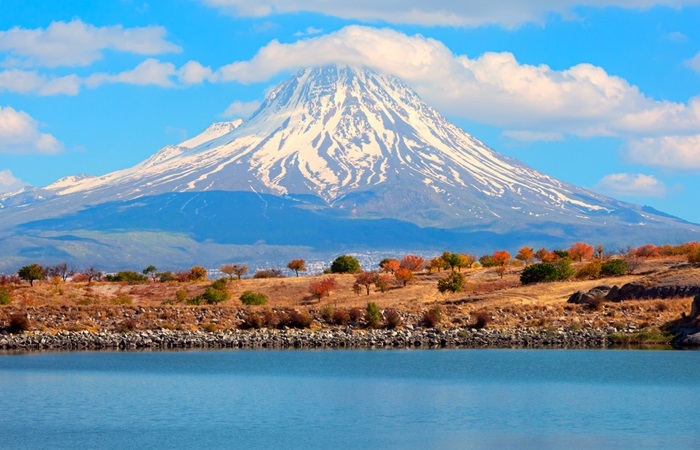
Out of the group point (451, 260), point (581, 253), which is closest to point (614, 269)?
point (451, 260)

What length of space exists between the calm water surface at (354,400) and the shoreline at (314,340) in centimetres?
548

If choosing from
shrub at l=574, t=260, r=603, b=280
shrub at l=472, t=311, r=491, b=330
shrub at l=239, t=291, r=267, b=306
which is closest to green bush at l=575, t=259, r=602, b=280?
shrub at l=574, t=260, r=603, b=280

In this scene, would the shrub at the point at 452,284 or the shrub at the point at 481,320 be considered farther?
the shrub at the point at 452,284

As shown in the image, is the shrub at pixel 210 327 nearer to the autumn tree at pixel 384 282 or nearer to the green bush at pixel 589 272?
the autumn tree at pixel 384 282

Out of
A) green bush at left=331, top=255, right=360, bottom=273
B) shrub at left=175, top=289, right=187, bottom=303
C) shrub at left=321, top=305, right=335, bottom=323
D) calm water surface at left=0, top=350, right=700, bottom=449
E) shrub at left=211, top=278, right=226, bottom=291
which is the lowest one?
calm water surface at left=0, top=350, right=700, bottom=449

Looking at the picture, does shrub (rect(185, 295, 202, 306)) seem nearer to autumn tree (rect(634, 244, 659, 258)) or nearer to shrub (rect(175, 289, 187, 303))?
shrub (rect(175, 289, 187, 303))

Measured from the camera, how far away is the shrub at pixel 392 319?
69.2m

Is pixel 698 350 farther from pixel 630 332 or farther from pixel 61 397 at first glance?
pixel 61 397

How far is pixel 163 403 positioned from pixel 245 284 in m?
51.6

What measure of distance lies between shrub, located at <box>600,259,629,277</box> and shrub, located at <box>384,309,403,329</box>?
2079cm

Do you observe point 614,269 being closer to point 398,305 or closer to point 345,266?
point 398,305

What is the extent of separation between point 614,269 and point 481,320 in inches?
756

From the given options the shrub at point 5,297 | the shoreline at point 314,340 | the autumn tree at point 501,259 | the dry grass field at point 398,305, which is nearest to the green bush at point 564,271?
the dry grass field at point 398,305

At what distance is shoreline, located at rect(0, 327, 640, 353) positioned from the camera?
6356 cm
